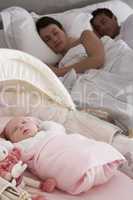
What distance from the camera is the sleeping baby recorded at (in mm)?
1268

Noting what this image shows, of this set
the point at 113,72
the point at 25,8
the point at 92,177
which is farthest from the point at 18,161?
the point at 25,8

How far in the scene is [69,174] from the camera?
1274 millimetres

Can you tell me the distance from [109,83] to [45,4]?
39.2 inches

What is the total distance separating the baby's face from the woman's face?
94 cm

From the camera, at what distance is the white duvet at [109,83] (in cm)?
178

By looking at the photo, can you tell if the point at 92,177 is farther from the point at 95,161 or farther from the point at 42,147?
the point at 42,147

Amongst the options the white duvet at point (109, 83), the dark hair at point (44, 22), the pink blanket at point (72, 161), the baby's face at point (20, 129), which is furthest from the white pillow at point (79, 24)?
the pink blanket at point (72, 161)

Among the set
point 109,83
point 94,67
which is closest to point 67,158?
point 109,83

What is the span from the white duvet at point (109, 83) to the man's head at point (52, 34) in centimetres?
10

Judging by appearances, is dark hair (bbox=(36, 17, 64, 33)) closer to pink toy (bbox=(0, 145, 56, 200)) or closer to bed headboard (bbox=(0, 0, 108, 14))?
bed headboard (bbox=(0, 0, 108, 14))

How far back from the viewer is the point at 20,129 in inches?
58.0

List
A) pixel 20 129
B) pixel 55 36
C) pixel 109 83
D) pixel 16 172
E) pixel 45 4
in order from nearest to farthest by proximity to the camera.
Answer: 1. pixel 16 172
2. pixel 20 129
3. pixel 109 83
4. pixel 55 36
5. pixel 45 4

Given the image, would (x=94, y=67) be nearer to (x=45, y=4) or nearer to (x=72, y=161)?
(x=45, y=4)

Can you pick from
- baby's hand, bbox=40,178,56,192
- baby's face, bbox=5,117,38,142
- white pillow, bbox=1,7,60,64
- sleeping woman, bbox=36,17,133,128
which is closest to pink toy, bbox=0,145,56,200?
baby's hand, bbox=40,178,56,192
